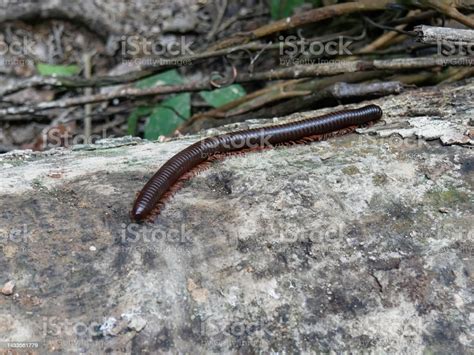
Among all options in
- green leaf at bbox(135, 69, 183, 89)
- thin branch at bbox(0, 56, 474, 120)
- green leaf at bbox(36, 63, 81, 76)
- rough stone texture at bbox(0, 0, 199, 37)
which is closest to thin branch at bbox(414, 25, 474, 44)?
thin branch at bbox(0, 56, 474, 120)

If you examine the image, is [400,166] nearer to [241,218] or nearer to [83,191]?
[241,218]

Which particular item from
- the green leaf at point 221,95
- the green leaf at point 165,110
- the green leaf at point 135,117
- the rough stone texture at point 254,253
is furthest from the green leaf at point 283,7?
the rough stone texture at point 254,253

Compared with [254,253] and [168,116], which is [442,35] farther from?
[168,116]

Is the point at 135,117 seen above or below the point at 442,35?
below

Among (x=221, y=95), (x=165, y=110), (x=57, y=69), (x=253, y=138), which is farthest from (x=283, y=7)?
(x=253, y=138)

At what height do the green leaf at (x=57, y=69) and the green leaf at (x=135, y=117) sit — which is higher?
the green leaf at (x=57, y=69)

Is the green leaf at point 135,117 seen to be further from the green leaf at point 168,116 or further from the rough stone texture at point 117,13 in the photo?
the rough stone texture at point 117,13
